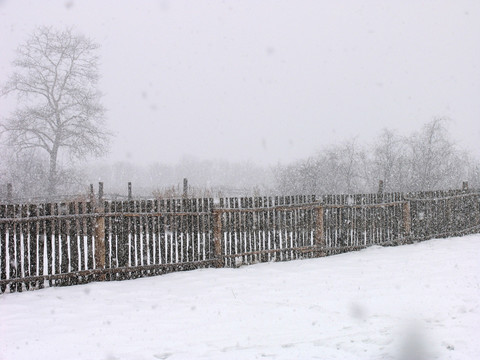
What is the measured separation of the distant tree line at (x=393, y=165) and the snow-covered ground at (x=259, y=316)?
67.4ft

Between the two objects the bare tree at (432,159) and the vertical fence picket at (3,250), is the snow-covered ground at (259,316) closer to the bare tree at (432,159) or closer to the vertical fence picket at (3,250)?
the vertical fence picket at (3,250)

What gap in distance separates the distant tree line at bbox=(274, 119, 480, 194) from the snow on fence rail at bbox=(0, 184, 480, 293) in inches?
651

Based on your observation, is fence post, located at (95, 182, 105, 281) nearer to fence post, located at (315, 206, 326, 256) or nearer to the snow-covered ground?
the snow-covered ground

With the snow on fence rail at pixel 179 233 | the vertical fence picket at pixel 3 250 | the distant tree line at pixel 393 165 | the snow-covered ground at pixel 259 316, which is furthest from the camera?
the distant tree line at pixel 393 165

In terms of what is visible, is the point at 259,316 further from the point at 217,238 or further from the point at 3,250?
the point at 3,250

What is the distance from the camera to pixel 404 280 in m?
8.55

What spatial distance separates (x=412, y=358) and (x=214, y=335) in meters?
2.27

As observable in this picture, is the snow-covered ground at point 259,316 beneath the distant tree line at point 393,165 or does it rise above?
beneath

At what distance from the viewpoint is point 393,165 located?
3366cm

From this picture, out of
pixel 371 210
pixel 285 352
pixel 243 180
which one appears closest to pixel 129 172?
pixel 243 180

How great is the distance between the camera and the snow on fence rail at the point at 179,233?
8.10m

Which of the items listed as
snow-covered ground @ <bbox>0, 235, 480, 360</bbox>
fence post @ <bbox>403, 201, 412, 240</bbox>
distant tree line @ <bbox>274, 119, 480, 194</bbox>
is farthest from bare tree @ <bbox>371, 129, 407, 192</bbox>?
snow-covered ground @ <bbox>0, 235, 480, 360</bbox>

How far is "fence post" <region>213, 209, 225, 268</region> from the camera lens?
32.8 feet

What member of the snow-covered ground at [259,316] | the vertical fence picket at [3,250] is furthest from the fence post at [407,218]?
the vertical fence picket at [3,250]
